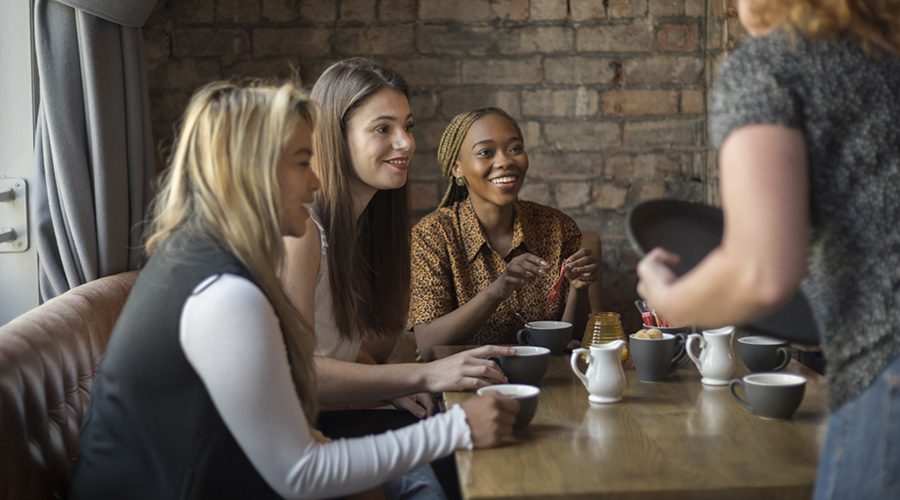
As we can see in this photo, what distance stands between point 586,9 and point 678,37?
348 millimetres

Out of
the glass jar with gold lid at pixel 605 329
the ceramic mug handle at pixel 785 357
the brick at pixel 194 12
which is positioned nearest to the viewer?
the ceramic mug handle at pixel 785 357

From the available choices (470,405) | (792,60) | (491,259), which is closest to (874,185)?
(792,60)

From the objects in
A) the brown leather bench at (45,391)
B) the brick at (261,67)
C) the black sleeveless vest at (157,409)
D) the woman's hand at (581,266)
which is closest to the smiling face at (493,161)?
the woman's hand at (581,266)

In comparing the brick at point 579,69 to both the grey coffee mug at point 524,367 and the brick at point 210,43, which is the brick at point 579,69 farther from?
the grey coffee mug at point 524,367

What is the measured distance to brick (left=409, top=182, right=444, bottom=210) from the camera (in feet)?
9.61

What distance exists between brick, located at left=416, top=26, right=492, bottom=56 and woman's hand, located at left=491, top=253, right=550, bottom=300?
1.20m

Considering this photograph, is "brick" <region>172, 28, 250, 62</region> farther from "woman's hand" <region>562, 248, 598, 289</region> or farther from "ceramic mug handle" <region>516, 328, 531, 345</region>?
"ceramic mug handle" <region>516, 328, 531, 345</region>

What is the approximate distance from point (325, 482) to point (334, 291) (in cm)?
69

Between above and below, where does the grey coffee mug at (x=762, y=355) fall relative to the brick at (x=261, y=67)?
below

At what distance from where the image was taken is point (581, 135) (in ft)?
9.58

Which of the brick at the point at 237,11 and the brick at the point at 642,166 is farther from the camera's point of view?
the brick at the point at 642,166

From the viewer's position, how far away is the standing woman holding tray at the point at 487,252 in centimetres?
206

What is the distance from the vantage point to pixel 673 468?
0.98 m

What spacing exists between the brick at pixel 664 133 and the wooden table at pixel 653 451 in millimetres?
1658
